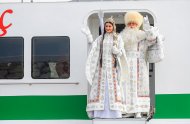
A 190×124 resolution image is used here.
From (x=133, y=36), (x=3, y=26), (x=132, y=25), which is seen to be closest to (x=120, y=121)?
(x=133, y=36)

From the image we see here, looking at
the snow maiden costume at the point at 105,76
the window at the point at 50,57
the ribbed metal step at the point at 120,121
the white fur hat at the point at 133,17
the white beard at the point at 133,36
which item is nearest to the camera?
the ribbed metal step at the point at 120,121

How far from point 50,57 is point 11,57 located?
0.56 metres

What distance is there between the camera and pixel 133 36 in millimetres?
9109

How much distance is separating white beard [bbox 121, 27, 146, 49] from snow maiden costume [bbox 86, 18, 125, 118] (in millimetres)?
145

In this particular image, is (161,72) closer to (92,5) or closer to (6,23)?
(92,5)

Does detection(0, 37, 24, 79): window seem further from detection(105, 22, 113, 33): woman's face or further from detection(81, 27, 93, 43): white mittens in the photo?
detection(105, 22, 113, 33): woman's face

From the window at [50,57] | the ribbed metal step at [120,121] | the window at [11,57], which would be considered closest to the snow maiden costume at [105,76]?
the ribbed metal step at [120,121]

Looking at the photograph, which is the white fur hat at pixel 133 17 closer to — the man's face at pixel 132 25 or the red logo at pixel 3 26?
the man's face at pixel 132 25

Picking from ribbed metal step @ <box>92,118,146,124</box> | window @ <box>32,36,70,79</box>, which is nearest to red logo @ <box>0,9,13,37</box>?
window @ <box>32,36,70,79</box>

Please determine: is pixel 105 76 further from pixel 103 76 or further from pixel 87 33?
pixel 87 33

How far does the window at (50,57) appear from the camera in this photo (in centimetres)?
948

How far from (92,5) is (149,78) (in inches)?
53.0

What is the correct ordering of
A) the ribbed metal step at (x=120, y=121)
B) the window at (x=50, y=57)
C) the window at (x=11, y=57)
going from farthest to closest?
the window at (x=11, y=57)
the window at (x=50, y=57)
the ribbed metal step at (x=120, y=121)

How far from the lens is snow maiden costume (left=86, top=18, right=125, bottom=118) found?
29.1 ft
